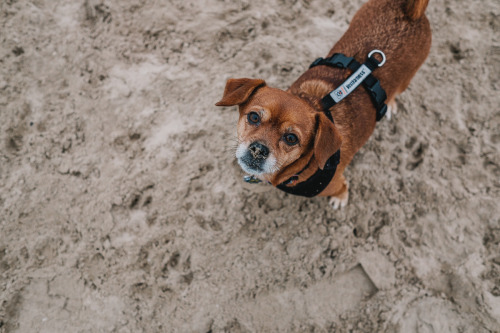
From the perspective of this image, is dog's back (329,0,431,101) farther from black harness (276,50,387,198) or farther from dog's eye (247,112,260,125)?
dog's eye (247,112,260,125)

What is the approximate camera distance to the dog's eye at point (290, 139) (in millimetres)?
2543

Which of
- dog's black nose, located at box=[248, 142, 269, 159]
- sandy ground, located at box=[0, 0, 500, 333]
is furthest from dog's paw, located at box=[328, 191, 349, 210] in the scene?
dog's black nose, located at box=[248, 142, 269, 159]

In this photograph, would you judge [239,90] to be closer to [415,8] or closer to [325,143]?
[325,143]

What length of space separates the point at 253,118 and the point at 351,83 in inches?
38.5

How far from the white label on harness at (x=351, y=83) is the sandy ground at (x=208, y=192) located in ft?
3.94

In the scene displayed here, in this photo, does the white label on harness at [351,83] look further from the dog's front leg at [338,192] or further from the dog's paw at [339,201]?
the dog's paw at [339,201]

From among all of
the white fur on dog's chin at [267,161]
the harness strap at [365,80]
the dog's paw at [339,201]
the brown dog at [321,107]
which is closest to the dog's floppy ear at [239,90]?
the brown dog at [321,107]

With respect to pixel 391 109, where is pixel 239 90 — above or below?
above

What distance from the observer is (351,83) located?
9.37 ft

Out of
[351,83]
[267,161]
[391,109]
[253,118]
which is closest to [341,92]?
[351,83]

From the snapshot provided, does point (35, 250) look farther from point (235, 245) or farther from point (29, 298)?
point (235, 245)

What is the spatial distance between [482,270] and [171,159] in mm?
3594

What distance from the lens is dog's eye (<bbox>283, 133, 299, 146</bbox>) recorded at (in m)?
2.54

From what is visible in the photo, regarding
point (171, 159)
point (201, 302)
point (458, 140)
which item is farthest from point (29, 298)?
point (458, 140)
